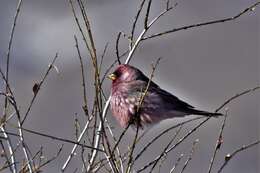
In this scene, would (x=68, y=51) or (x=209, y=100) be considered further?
(x=68, y=51)

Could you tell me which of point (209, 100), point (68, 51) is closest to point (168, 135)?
point (209, 100)

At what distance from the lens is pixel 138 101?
488 centimetres

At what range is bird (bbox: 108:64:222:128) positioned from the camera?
16.0 ft

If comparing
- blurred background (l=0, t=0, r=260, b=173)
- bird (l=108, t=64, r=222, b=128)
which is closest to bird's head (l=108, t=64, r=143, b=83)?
bird (l=108, t=64, r=222, b=128)

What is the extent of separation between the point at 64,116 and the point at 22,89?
0.99 metres

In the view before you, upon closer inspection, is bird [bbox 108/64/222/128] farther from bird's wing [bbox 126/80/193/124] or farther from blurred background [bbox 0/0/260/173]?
blurred background [bbox 0/0/260/173]

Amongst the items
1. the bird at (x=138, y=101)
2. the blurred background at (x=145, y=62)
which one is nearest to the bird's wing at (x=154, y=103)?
the bird at (x=138, y=101)

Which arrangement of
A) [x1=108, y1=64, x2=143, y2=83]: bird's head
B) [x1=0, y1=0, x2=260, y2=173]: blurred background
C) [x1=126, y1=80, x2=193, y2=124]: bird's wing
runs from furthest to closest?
[x1=0, y1=0, x2=260, y2=173]: blurred background → [x1=108, y1=64, x2=143, y2=83]: bird's head → [x1=126, y1=80, x2=193, y2=124]: bird's wing

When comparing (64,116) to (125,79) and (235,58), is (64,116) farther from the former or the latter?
(125,79)

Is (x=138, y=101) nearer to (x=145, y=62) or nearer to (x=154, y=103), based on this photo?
(x=154, y=103)

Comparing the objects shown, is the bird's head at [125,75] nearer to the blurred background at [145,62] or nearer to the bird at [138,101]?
the bird at [138,101]

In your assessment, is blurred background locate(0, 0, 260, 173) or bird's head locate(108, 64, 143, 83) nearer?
bird's head locate(108, 64, 143, 83)

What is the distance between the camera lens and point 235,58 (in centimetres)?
1245

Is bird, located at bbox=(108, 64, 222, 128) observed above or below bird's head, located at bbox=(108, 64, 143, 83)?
below
